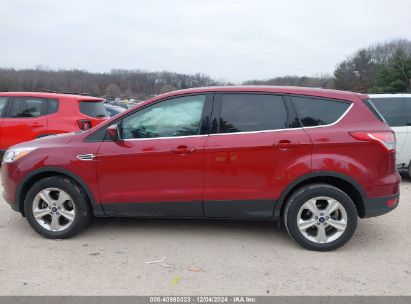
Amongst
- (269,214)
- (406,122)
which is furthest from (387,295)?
(406,122)

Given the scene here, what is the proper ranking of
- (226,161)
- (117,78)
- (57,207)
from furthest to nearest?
(117,78), (57,207), (226,161)

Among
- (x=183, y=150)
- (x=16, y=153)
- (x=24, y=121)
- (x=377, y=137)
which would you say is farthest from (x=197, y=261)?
(x=24, y=121)

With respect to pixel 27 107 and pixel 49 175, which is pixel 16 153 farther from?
pixel 27 107

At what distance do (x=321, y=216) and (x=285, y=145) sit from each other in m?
0.82

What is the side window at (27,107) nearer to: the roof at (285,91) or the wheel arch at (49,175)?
the wheel arch at (49,175)

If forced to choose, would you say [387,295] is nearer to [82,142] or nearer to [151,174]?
[151,174]

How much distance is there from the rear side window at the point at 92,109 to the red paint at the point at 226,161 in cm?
382

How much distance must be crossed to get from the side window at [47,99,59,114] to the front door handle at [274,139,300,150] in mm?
5489

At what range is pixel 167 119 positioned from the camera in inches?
167

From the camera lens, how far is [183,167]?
4102mm

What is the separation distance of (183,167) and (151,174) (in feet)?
1.18

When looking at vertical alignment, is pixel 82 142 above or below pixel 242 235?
above

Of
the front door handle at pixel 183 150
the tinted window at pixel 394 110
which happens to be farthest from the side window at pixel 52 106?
the tinted window at pixel 394 110

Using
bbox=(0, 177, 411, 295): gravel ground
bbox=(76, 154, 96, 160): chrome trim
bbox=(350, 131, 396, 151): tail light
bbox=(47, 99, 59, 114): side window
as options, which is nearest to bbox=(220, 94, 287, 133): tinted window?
bbox=(350, 131, 396, 151): tail light
